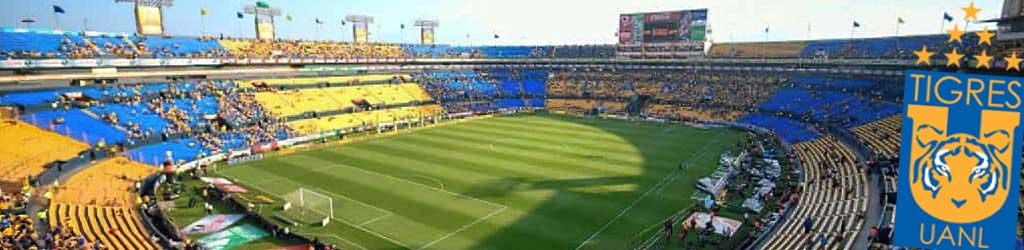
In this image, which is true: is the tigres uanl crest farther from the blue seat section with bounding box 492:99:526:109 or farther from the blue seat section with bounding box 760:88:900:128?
the blue seat section with bounding box 492:99:526:109

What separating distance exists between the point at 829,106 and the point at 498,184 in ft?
121

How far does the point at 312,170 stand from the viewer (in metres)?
35.6

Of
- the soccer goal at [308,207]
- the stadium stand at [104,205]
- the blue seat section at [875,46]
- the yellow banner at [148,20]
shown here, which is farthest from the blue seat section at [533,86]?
the soccer goal at [308,207]

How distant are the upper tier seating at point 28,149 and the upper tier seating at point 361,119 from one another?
16864 millimetres

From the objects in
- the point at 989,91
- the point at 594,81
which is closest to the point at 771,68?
the point at 594,81

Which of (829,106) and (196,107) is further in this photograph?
(829,106)

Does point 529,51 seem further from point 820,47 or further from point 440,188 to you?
point 440,188

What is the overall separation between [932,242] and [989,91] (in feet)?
8.20

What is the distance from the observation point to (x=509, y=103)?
236 feet

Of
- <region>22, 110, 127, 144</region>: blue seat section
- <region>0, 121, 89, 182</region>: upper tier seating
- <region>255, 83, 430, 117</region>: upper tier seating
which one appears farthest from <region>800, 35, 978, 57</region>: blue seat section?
<region>0, 121, 89, 182</region>: upper tier seating

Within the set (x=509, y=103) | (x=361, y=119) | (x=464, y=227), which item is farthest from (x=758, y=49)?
(x=464, y=227)

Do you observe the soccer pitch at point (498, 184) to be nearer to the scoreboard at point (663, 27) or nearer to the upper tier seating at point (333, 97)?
the upper tier seating at point (333, 97)

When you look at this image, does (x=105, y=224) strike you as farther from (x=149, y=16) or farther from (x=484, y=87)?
(x=484, y=87)

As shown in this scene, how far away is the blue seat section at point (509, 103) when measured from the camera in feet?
231
